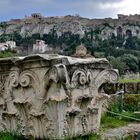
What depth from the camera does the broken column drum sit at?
4.98 m

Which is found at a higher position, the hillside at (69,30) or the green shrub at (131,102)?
the hillside at (69,30)

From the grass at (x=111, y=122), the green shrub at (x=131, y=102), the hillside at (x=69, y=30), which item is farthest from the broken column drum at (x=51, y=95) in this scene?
the hillside at (x=69, y=30)

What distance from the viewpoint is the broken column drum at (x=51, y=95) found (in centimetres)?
498

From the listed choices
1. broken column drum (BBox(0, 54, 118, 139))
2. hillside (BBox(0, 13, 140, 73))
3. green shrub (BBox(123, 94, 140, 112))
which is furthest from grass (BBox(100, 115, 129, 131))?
hillside (BBox(0, 13, 140, 73))

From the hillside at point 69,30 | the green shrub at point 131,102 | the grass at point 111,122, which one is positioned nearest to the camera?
the grass at point 111,122

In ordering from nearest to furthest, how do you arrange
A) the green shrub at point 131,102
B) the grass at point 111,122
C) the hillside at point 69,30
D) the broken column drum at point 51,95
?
the broken column drum at point 51,95
the grass at point 111,122
the green shrub at point 131,102
the hillside at point 69,30

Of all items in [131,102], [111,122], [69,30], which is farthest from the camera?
[69,30]

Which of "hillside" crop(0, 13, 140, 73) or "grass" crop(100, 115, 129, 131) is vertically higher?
"hillside" crop(0, 13, 140, 73)

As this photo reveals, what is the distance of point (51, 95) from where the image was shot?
5.02m

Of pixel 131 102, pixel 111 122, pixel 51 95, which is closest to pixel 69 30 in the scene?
pixel 131 102

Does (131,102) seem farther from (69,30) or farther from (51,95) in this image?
(69,30)

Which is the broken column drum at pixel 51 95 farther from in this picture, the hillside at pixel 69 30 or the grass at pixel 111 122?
the hillside at pixel 69 30

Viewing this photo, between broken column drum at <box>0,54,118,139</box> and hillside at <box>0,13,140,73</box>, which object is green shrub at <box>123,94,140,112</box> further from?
hillside at <box>0,13,140,73</box>

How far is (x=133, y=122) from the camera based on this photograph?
24.1ft
